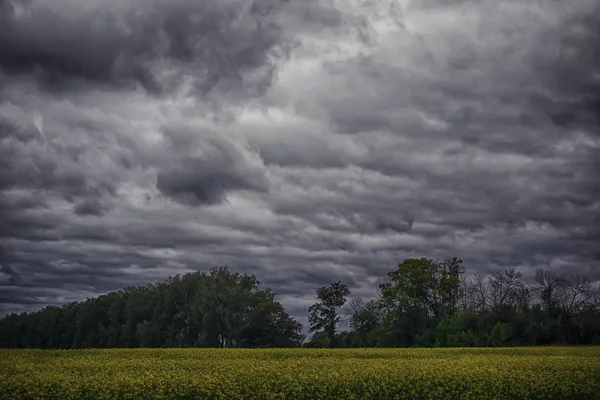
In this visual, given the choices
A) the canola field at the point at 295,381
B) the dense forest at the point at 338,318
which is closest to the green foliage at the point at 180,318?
the dense forest at the point at 338,318

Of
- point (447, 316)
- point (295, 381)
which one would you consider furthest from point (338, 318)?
point (295, 381)

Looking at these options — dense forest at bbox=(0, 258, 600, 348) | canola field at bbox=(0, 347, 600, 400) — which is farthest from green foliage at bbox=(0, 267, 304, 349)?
canola field at bbox=(0, 347, 600, 400)

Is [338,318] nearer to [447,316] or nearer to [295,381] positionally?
[447,316]

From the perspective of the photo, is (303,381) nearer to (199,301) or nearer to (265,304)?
(265,304)

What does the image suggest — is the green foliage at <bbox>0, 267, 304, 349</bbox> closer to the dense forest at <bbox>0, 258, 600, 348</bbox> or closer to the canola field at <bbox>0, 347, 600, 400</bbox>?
the dense forest at <bbox>0, 258, 600, 348</bbox>

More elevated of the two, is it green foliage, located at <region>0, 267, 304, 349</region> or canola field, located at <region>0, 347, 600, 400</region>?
green foliage, located at <region>0, 267, 304, 349</region>

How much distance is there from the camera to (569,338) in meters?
72.1

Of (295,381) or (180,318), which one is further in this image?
(180,318)

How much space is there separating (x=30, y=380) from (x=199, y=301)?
68.4m

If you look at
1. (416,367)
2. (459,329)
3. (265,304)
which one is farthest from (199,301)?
(416,367)

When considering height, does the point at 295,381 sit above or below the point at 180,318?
below

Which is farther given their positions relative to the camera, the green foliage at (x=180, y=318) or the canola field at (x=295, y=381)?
the green foliage at (x=180, y=318)

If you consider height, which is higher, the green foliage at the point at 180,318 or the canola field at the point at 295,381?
the green foliage at the point at 180,318

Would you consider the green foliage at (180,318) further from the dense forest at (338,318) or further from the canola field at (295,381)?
the canola field at (295,381)
